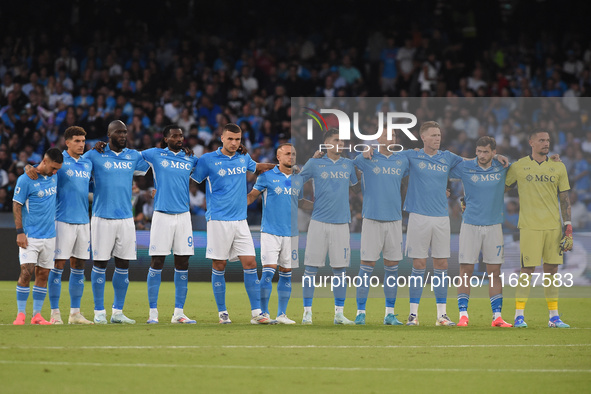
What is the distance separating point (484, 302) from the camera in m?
15.0

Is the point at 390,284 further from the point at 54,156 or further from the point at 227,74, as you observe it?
the point at 227,74

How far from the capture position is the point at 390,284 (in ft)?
37.4

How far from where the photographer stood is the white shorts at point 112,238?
432 inches

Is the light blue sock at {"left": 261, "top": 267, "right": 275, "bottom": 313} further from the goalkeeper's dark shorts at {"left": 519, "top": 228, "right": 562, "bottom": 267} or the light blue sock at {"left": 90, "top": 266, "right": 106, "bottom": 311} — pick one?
the goalkeeper's dark shorts at {"left": 519, "top": 228, "right": 562, "bottom": 267}

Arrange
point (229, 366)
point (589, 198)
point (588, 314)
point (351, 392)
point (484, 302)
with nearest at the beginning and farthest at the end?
point (351, 392), point (229, 366), point (589, 198), point (588, 314), point (484, 302)

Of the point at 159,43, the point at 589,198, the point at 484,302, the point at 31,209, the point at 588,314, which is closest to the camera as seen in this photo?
the point at 31,209

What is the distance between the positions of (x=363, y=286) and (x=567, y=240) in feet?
8.67

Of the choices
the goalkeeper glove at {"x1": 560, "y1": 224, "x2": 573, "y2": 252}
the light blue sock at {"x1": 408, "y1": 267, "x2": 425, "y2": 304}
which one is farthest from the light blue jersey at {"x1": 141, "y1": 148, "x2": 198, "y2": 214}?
the goalkeeper glove at {"x1": 560, "y1": 224, "x2": 573, "y2": 252}

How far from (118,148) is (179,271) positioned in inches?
67.9

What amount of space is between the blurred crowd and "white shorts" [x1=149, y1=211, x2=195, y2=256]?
7.56 metres

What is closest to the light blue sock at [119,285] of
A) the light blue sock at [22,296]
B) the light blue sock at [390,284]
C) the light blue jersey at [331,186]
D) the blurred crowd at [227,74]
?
the light blue sock at [22,296]

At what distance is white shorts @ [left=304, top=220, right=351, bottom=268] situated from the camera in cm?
1148

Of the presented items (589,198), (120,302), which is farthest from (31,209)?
(589,198)

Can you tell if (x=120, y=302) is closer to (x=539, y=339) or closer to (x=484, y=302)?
(x=539, y=339)
